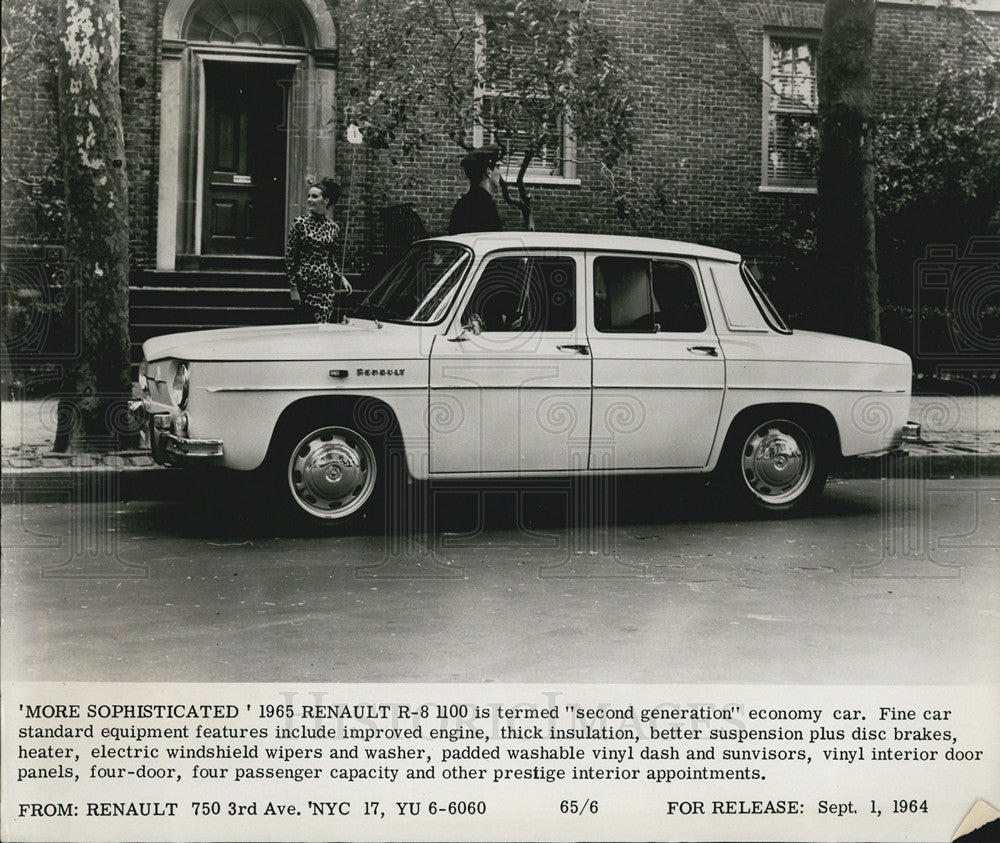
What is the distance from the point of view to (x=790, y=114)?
27.3 feet

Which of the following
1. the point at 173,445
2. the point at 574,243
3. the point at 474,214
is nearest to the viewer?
the point at 173,445

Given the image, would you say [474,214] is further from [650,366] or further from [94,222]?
[94,222]

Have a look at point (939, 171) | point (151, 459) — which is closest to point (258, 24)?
point (151, 459)

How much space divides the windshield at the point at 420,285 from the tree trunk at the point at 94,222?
2000 mm

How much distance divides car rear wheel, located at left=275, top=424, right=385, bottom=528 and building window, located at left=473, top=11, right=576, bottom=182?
3223 millimetres

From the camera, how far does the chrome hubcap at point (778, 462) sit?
6.71 meters

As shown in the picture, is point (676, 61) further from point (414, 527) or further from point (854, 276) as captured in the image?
point (414, 527)

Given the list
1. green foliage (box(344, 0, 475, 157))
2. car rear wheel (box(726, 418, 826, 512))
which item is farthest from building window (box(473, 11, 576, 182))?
car rear wheel (box(726, 418, 826, 512))

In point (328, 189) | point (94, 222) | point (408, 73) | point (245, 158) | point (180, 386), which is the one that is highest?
point (408, 73)

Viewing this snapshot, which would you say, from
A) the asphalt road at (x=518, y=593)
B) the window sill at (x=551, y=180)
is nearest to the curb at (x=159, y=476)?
the asphalt road at (x=518, y=593)

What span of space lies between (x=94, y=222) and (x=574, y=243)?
10.7ft

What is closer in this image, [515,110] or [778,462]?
[778,462]

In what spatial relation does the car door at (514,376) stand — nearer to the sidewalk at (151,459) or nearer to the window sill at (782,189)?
the sidewalk at (151,459)

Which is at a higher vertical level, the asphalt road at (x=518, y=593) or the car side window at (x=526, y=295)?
the car side window at (x=526, y=295)
